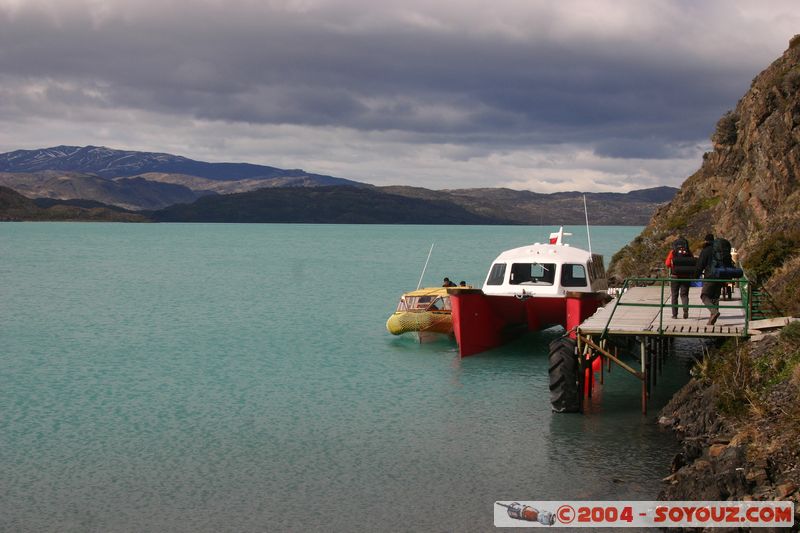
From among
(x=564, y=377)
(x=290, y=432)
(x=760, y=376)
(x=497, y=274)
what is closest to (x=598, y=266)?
(x=497, y=274)

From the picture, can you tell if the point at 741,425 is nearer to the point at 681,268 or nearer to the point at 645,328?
the point at 645,328

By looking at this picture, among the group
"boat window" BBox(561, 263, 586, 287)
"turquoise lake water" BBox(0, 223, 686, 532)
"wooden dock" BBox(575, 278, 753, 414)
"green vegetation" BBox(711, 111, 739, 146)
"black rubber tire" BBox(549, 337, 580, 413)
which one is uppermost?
"green vegetation" BBox(711, 111, 739, 146)

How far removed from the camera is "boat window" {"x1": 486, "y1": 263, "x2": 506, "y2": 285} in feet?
103

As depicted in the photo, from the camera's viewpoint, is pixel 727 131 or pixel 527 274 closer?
pixel 527 274

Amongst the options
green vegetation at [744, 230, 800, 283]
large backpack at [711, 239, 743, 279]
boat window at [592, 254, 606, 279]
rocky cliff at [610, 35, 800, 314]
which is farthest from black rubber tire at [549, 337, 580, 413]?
green vegetation at [744, 230, 800, 283]

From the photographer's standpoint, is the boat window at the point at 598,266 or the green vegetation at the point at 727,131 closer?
the boat window at the point at 598,266

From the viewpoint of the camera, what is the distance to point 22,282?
6875 cm

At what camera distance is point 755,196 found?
143 ft

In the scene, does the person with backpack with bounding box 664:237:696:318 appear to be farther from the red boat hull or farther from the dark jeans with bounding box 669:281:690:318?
the red boat hull

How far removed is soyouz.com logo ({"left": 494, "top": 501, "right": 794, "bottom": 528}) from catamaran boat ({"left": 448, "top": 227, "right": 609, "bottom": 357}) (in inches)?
571

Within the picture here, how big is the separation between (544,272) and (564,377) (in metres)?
10.0

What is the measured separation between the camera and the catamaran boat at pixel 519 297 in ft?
99.4

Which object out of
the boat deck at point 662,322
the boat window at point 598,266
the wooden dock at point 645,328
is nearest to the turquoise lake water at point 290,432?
the wooden dock at point 645,328

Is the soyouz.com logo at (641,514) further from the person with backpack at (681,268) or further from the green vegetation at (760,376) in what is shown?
the person with backpack at (681,268)
